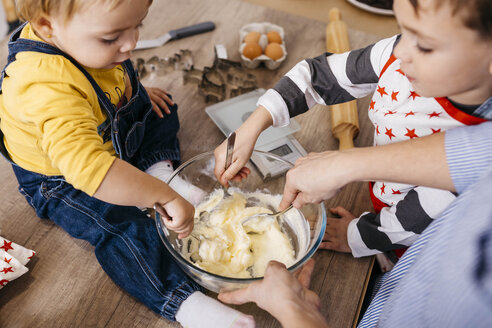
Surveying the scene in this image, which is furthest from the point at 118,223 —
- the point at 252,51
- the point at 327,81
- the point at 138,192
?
the point at 252,51

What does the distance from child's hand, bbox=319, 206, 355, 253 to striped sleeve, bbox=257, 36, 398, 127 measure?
0.24 metres

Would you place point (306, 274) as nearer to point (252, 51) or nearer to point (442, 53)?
point (442, 53)

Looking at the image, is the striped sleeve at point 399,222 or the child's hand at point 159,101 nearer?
the striped sleeve at point 399,222

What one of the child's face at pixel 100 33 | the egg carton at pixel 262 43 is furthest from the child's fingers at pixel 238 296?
the egg carton at pixel 262 43

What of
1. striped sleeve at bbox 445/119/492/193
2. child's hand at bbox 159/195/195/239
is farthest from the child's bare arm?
striped sleeve at bbox 445/119/492/193

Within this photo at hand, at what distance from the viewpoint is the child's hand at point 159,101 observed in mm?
952

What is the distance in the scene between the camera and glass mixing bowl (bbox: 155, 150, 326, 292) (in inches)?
25.3

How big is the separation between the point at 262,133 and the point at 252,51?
310 mm

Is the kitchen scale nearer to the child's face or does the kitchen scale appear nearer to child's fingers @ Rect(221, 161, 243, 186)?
child's fingers @ Rect(221, 161, 243, 186)

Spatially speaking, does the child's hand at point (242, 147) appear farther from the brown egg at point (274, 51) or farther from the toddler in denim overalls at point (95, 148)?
the brown egg at point (274, 51)

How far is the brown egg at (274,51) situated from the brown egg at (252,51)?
0.03 metres

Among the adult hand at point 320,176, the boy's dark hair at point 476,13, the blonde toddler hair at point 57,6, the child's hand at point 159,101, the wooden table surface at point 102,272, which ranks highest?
the boy's dark hair at point 476,13

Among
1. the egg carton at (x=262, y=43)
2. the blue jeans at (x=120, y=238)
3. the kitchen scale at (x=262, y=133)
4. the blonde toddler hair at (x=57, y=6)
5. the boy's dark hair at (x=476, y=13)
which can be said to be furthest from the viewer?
the egg carton at (x=262, y=43)

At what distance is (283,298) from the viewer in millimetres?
566
